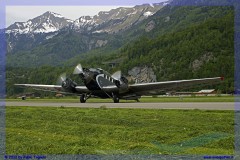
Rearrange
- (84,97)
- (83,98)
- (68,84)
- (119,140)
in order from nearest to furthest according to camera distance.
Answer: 1. (119,140)
2. (83,98)
3. (84,97)
4. (68,84)

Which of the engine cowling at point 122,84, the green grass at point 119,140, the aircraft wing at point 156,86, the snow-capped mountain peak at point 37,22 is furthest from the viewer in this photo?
the engine cowling at point 122,84

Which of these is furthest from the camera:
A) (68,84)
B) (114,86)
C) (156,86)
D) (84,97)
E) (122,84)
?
(68,84)

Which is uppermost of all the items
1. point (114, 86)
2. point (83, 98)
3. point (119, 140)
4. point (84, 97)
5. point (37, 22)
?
point (37, 22)

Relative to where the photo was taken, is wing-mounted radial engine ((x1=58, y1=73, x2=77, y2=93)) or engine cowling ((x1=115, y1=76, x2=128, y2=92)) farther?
wing-mounted radial engine ((x1=58, y1=73, x2=77, y2=93))

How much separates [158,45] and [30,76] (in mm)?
90349

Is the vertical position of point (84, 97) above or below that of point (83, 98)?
above

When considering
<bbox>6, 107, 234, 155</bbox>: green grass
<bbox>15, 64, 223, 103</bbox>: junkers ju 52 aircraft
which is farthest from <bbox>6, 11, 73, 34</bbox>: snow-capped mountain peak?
<bbox>15, 64, 223, 103</bbox>: junkers ju 52 aircraft

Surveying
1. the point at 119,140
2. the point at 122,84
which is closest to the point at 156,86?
the point at 122,84

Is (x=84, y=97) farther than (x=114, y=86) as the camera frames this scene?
Yes

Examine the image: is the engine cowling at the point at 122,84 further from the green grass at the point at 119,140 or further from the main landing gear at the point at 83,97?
the green grass at the point at 119,140

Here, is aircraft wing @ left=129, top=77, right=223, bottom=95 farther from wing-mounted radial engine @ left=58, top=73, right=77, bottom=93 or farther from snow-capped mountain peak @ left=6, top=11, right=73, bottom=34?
snow-capped mountain peak @ left=6, top=11, right=73, bottom=34

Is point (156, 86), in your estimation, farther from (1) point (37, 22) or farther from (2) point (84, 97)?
(1) point (37, 22)

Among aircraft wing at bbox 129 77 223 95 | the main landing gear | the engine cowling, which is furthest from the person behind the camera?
the main landing gear

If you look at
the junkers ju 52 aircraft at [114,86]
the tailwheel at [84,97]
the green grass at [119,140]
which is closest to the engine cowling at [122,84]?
the junkers ju 52 aircraft at [114,86]
